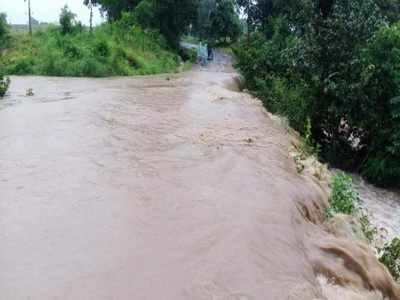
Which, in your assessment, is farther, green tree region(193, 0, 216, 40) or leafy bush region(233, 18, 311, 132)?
green tree region(193, 0, 216, 40)

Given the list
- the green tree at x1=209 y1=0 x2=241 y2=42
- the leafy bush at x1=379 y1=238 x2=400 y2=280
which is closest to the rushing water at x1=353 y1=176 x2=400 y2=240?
the leafy bush at x1=379 y1=238 x2=400 y2=280

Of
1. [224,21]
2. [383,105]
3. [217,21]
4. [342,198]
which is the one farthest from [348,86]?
[224,21]

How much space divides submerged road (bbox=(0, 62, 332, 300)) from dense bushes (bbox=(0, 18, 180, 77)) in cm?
1235

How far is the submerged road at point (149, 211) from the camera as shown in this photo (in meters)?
4.00

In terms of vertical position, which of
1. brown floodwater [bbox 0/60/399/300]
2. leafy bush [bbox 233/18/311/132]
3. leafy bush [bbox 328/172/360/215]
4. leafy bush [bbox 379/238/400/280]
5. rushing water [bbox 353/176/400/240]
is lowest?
rushing water [bbox 353/176/400/240]

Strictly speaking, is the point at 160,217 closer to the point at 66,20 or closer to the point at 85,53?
the point at 85,53

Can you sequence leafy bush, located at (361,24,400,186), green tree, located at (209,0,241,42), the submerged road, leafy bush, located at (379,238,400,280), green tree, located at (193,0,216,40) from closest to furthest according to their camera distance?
the submerged road → leafy bush, located at (379,238,400,280) → leafy bush, located at (361,24,400,186) → green tree, located at (193,0,216,40) → green tree, located at (209,0,241,42)

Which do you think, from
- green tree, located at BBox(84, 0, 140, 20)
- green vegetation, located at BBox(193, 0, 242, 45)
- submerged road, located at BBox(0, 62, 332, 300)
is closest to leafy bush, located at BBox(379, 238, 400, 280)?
submerged road, located at BBox(0, 62, 332, 300)

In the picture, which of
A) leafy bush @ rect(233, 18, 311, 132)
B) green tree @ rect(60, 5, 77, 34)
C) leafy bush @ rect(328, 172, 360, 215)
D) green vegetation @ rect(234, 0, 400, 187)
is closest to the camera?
leafy bush @ rect(328, 172, 360, 215)

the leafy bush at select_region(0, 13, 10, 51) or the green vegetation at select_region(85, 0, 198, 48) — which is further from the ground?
the green vegetation at select_region(85, 0, 198, 48)

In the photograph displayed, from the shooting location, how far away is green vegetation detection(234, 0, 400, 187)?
11.6 meters

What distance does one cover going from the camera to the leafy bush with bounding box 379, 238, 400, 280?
588 centimetres

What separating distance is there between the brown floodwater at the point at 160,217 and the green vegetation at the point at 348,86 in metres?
3.41

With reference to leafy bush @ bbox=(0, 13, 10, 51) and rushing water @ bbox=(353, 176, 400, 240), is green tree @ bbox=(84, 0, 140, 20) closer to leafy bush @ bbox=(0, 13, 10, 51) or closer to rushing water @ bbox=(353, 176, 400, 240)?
leafy bush @ bbox=(0, 13, 10, 51)
